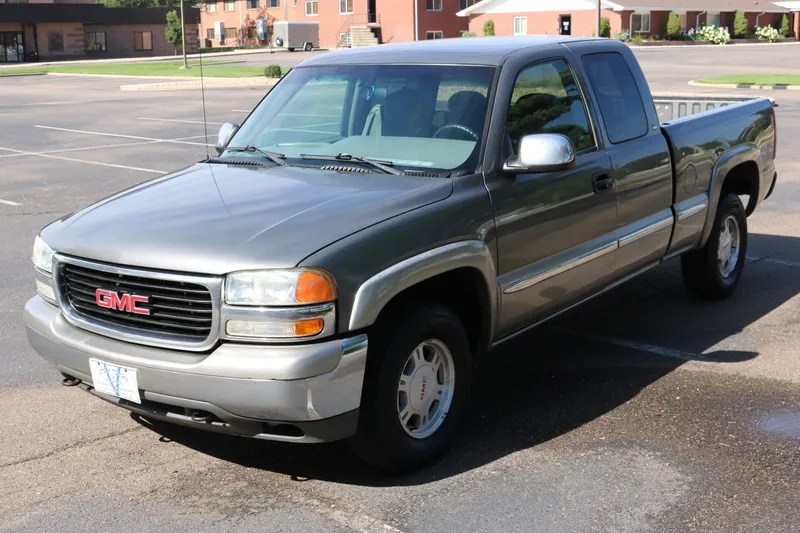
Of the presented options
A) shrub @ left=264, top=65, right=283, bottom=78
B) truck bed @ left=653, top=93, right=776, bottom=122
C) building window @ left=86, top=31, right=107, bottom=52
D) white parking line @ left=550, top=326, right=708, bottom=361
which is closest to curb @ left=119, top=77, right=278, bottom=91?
shrub @ left=264, top=65, right=283, bottom=78

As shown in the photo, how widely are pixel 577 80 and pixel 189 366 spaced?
2981mm

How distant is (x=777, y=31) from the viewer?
76562 millimetres

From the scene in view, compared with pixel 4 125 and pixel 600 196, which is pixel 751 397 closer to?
pixel 600 196

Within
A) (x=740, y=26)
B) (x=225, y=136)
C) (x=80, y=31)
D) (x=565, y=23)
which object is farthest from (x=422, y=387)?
(x=80, y=31)

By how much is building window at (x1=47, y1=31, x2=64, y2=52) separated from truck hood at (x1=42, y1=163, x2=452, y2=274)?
78.9 metres

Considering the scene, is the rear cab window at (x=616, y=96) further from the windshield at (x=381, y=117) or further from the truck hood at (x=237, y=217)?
the truck hood at (x=237, y=217)

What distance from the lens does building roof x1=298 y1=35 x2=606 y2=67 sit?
5.43 m

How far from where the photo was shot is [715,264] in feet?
24.0

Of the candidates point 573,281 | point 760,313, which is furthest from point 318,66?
point 760,313

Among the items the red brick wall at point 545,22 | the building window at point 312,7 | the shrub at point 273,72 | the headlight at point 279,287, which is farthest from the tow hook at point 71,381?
the building window at point 312,7

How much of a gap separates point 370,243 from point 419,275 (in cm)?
30

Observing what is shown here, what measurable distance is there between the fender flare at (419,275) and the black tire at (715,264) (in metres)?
2.90

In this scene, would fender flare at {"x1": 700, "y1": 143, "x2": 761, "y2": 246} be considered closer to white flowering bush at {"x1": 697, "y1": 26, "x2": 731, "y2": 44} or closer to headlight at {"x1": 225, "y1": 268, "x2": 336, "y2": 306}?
headlight at {"x1": 225, "y1": 268, "x2": 336, "y2": 306}

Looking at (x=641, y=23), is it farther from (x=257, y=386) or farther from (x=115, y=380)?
(x=257, y=386)
